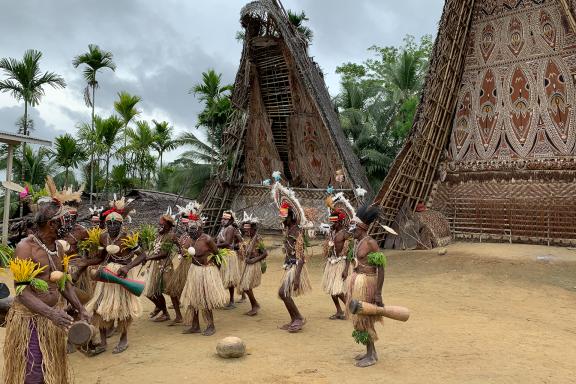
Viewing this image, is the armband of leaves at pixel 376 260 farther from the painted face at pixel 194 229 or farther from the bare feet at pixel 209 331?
the painted face at pixel 194 229

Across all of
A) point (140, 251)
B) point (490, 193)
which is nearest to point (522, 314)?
point (140, 251)

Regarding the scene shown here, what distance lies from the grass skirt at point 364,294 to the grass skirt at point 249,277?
246 cm

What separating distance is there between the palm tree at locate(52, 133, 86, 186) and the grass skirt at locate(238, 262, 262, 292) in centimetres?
1644

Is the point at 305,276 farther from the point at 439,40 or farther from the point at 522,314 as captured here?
the point at 439,40

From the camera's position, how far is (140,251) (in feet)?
18.0

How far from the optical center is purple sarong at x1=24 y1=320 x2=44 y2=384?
3.24m

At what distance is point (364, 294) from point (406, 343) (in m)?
1.07

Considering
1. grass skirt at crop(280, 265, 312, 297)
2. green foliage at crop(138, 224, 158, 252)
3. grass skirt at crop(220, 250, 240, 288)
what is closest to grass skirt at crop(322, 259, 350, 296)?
grass skirt at crop(280, 265, 312, 297)

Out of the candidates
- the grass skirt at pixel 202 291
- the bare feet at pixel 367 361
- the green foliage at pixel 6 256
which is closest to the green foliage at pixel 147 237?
the grass skirt at pixel 202 291

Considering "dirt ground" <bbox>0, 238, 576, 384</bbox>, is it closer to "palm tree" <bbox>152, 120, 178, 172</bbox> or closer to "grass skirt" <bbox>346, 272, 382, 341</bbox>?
"grass skirt" <bbox>346, 272, 382, 341</bbox>

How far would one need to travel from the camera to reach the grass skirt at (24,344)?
10.6 feet

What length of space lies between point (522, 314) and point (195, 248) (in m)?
4.52

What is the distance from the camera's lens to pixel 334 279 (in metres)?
6.53

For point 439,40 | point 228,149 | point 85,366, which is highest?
point 439,40
